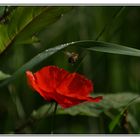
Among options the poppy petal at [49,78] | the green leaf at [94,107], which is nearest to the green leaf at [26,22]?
the poppy petal at [49,78]

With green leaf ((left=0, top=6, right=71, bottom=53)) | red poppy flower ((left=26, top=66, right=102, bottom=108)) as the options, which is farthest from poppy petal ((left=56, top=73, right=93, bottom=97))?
green leaf ((left=0, top=6, right=71, bottom=53))

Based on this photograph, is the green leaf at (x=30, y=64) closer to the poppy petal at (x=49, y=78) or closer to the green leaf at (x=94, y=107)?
the poppy petal at (x=49, y=78)

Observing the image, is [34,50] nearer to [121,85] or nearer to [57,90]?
[121,85]

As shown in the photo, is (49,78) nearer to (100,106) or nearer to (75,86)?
(75,86)

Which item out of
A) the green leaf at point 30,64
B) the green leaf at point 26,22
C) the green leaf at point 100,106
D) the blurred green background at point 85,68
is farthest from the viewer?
the blurred green background at point 85,68

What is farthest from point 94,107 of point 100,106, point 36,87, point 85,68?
point 36,87

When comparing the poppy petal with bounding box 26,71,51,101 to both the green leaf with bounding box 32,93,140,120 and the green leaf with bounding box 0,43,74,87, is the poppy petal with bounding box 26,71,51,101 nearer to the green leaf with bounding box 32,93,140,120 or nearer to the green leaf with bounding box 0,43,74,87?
the green leaf with bounding box 0,43,74,87
